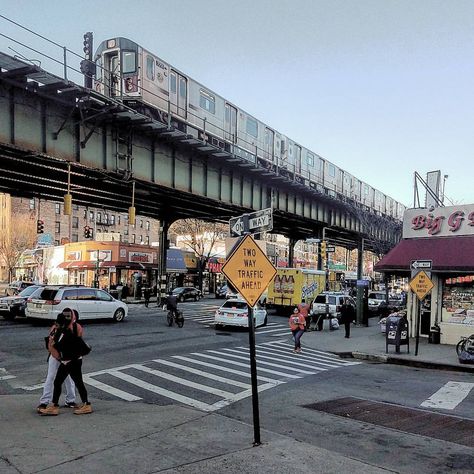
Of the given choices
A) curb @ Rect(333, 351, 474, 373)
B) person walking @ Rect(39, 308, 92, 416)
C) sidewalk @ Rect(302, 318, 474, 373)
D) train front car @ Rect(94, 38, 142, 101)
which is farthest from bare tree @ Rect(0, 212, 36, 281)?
person walking @ Rect(39, 308, 92, 416)

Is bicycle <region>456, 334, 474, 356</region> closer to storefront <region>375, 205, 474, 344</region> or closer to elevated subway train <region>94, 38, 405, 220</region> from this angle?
storefront <region>375, 205, 474, 344</region>

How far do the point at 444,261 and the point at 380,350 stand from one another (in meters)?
4.34

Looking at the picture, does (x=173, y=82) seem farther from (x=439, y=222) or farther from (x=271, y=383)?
(x=271, y=383)

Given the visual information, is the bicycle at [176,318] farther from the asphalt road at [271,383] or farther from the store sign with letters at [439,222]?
the store sign with letters at [439,222]

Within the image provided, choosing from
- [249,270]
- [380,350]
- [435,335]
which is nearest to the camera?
[249,270]

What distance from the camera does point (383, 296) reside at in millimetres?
38188

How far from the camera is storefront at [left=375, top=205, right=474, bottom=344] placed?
1855 cm

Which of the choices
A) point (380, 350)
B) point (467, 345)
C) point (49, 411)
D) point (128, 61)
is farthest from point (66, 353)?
point (128, 61)

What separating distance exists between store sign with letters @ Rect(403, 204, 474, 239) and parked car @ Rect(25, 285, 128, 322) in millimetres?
13896

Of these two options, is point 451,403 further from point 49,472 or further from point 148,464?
point 49,472

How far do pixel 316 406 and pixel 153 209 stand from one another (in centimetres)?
3521

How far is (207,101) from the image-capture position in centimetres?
2688

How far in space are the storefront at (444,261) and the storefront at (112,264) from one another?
30.7m

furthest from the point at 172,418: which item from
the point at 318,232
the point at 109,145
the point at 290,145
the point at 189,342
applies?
the point at 318,232
